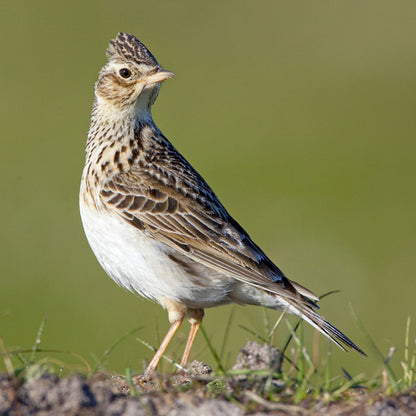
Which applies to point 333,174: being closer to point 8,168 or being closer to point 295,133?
point 295,133

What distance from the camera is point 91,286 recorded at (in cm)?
1620

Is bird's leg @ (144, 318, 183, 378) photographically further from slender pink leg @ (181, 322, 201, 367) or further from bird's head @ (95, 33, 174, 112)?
bird's head @ (95, 33, 174, 112)

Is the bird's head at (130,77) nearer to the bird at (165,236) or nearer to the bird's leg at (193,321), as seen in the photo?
the bird at (165,236)

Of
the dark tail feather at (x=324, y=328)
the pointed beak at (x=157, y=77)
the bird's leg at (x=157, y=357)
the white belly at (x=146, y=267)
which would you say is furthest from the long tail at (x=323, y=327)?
the pointed beak at (x=157, y=77)

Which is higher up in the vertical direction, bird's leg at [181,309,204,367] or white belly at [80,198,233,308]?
white belly at [80,198,233,308]

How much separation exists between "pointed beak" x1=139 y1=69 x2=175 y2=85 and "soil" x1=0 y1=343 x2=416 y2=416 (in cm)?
322

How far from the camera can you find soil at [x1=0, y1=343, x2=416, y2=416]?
4668mm

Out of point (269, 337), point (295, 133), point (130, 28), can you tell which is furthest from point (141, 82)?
point (130, 28)

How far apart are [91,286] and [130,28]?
67.5 ft

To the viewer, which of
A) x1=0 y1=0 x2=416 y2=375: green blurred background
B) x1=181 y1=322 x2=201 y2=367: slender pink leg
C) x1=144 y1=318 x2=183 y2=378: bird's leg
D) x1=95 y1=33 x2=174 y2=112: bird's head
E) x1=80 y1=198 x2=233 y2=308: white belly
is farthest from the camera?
x1=0 y1=0 x2=416 y2=375: green blurred background

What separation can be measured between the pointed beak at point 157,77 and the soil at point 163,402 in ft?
10.6

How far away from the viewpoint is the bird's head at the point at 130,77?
7.73 m

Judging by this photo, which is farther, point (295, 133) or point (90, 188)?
point (295, 133)

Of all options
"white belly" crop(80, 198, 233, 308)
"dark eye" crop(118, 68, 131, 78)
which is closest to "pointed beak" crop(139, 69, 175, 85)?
"dark eye" crop(118, 68, 131, 78)
